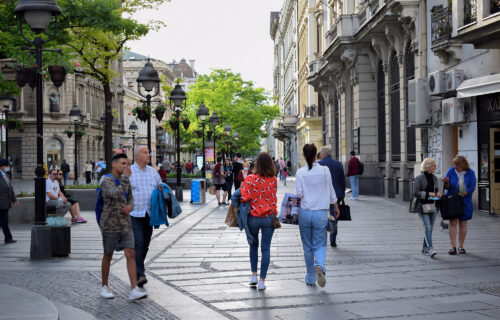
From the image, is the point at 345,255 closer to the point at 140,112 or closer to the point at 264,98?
the point at 140,112

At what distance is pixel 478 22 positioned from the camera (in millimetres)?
15852

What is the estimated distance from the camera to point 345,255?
11.1 meters

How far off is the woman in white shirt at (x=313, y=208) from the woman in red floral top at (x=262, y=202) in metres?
0.40

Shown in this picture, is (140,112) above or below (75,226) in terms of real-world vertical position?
above

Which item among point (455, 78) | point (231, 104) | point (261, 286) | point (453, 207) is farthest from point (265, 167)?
point (231, 104)

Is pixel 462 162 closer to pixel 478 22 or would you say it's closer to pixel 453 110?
pixel 478 22

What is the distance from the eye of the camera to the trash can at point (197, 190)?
81.9ft

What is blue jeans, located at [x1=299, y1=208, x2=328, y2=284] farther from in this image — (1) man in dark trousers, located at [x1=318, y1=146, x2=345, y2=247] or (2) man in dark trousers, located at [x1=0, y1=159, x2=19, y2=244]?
(2) man in dark trousers, located at [x1=0, y1=159, x2=19, y2=244]

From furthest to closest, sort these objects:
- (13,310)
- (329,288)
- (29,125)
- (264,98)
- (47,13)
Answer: (264,98) < (29,125) < (47,13) < (329,288) < (13,310)

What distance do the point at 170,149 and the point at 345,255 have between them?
11198 cm

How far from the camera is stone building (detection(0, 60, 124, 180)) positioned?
58.3 meters

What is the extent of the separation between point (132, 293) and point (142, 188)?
1.29m

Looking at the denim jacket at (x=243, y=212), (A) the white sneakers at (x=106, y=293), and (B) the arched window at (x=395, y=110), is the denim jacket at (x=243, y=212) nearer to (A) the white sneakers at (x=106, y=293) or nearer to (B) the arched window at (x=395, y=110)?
(A) the white sneakers at (x=106, y=293)

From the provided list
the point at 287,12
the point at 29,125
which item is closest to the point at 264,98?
the point at 287,12
